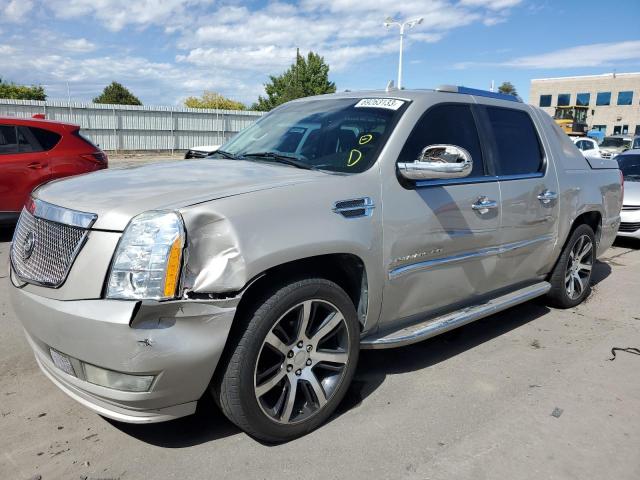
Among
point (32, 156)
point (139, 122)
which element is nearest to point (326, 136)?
point (32, 156)

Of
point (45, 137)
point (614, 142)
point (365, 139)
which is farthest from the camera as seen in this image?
point (614, 142)

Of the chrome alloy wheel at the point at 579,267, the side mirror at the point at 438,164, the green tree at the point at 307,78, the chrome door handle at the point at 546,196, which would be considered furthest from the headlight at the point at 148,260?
the green tree at the point at 307,78

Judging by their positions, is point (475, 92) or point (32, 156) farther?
point (32, 156)

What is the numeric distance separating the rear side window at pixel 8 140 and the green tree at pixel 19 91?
48.9 meters

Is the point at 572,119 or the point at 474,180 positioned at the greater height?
the point at 572,119

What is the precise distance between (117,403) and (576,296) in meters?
4.30

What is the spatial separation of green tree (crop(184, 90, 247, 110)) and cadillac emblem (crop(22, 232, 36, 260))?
77.2m

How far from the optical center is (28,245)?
105 inches

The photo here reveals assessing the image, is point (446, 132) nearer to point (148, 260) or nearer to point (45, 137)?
point (148, 260)

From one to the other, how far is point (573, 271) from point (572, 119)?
35.8 meters

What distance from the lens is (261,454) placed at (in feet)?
8.57

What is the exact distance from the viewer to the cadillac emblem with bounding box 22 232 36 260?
2630 millimetres

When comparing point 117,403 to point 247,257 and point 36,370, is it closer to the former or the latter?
point 247,257

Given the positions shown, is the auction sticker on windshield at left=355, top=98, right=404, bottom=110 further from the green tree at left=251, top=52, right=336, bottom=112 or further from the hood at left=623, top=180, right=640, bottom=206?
the green tree at left=251, top=52, right=336, bottom=112
